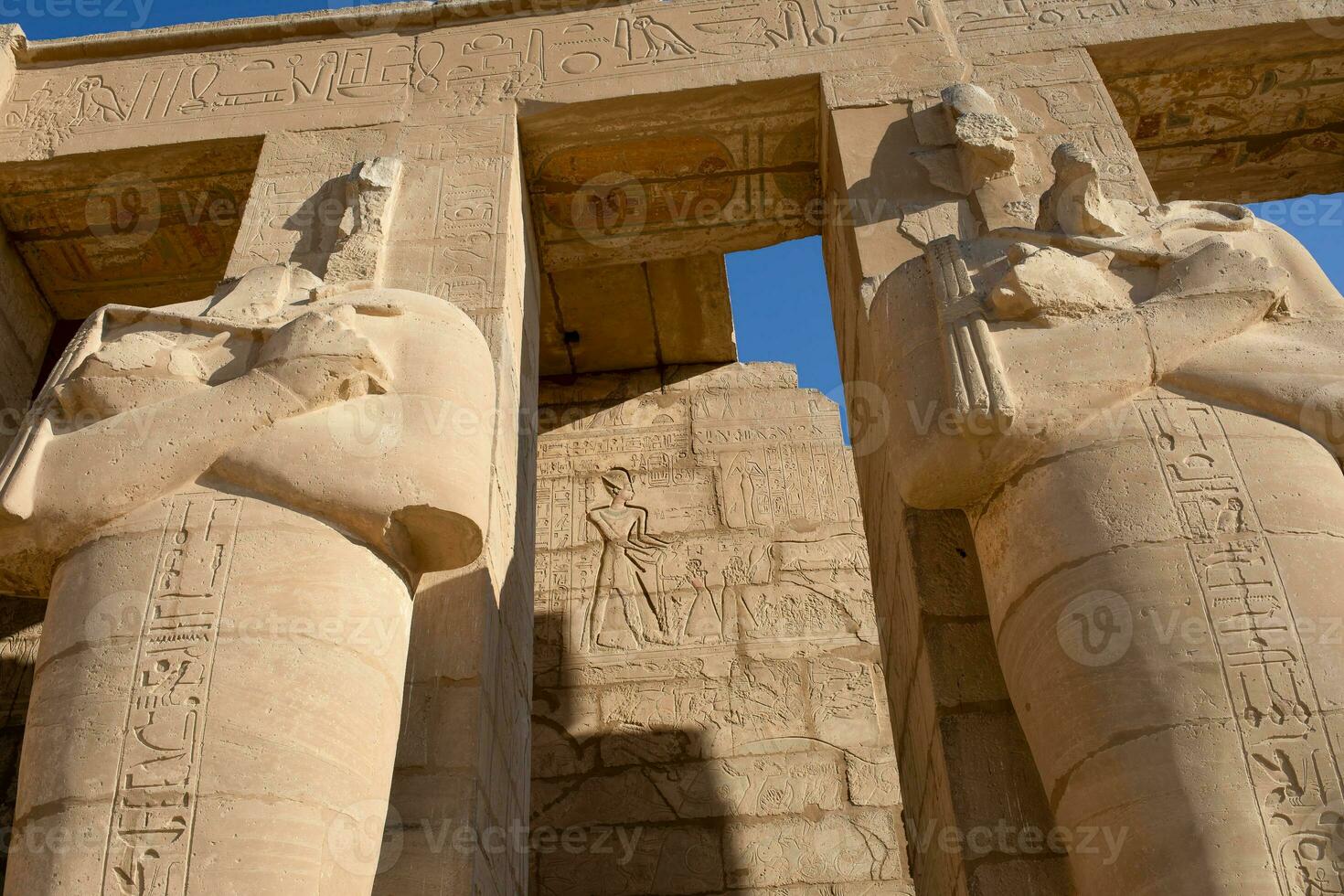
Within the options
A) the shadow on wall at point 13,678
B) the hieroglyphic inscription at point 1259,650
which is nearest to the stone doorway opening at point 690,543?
the shadow on wall at point 13,678

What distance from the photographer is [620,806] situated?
5.58 m

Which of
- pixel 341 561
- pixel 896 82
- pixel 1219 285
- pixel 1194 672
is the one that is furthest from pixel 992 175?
A: pixel 341 561

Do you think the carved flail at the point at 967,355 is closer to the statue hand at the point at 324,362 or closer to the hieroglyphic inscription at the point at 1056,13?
the statue hand at the point at 324,362

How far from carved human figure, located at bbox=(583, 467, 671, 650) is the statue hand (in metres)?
3.31

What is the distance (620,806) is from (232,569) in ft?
10.9

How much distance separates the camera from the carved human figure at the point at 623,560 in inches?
241

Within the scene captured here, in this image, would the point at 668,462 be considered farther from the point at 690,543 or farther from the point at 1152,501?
the point at 1152,501

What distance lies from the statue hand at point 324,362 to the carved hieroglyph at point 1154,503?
4.61ft

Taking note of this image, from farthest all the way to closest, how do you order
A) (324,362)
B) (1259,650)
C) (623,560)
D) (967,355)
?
1. (623,560)
2. (967,355)
3. (324,362)
4. (1259,650)

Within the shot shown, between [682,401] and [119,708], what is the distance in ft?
15.7

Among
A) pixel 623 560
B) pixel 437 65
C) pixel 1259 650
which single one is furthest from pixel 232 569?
pixel 623 560

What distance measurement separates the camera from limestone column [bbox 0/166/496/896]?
2.34 meters

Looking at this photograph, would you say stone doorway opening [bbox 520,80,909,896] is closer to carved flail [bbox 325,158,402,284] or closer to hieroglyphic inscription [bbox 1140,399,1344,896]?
carved flail [bbox 325,158,402,284]

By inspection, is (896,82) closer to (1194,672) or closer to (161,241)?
(1194,672)
